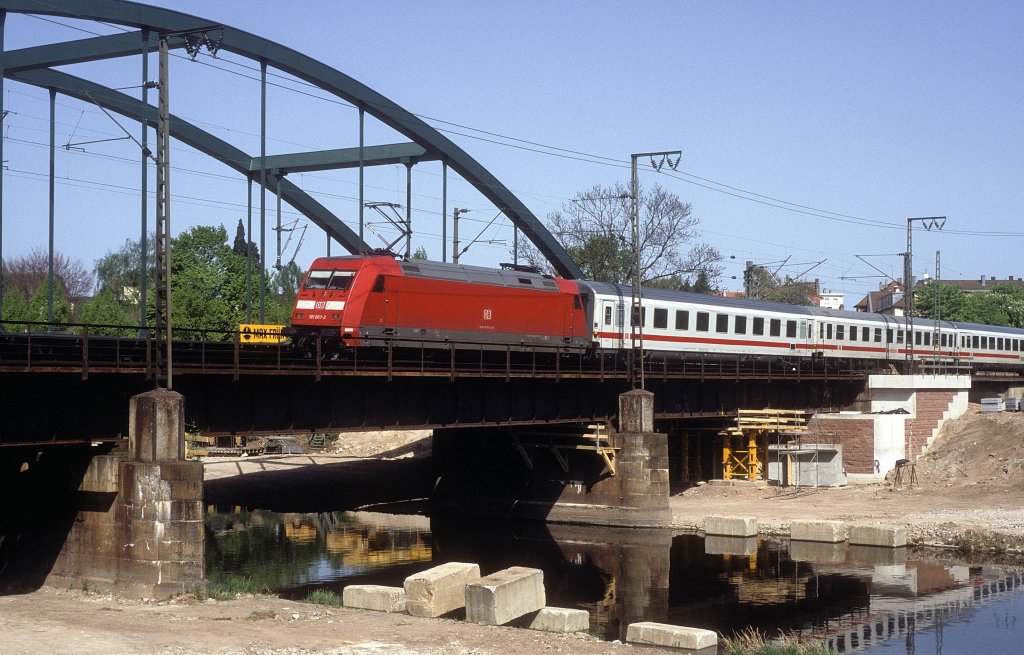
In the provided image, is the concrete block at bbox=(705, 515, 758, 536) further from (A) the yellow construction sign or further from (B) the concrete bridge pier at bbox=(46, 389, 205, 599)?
(B) the concrete bridge pier at bbox=(46, 389, 205, 599)

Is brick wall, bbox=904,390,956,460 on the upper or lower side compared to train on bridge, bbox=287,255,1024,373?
lower

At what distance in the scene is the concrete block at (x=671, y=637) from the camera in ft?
76.6

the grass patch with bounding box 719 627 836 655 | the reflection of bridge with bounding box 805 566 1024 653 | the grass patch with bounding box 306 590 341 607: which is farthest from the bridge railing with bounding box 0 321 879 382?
the reflection of bridge with bounding box 805 566 1024 653

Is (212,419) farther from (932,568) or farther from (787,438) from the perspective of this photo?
(787,438)

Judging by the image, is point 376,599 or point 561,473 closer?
point 376,599

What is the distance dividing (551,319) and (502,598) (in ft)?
73.7

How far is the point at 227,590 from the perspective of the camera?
2847 cm

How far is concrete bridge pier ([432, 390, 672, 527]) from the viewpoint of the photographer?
47250 mm

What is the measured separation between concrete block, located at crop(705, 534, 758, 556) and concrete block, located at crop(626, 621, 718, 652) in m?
18.2

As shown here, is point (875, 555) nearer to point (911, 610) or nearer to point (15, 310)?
point (911, 610)

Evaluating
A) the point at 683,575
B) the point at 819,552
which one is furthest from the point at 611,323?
the point at 683,575

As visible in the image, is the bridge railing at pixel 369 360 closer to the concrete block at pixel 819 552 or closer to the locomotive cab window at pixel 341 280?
the locomotive cab window at pixel 341 280

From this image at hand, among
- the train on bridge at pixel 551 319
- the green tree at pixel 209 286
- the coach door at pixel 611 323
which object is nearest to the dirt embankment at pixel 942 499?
the train on bridge at pixel 551 319

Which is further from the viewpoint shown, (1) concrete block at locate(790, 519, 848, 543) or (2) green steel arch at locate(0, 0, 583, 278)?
(2) green steel arch at locate(0, 0, 583, 278)
